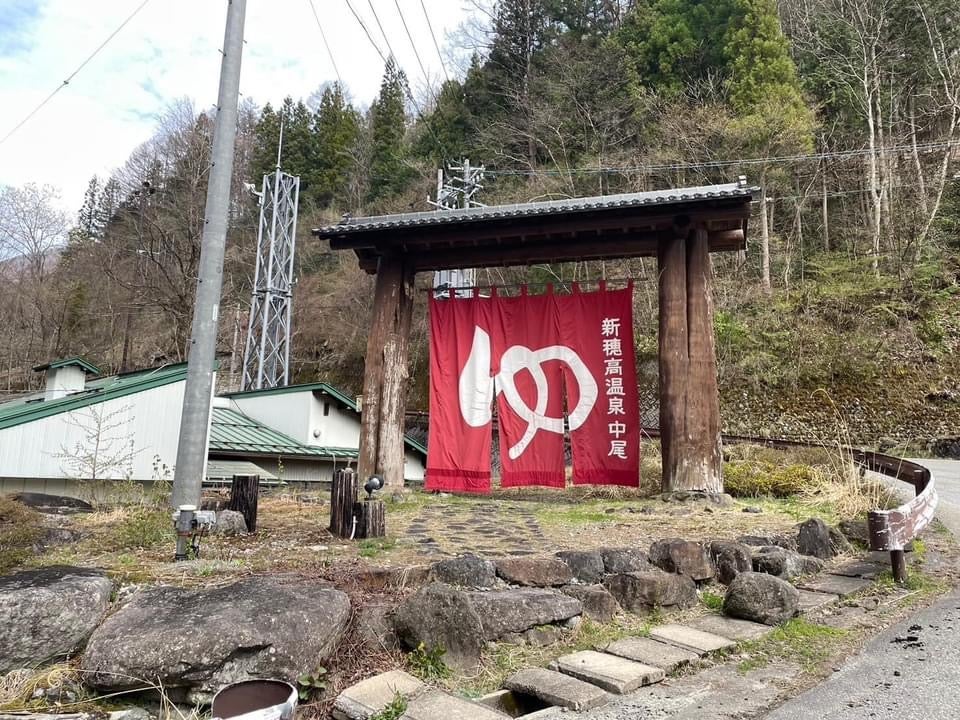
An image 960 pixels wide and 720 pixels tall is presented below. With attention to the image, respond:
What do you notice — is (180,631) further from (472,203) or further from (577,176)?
(577,176)

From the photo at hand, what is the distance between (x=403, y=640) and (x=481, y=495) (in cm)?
720

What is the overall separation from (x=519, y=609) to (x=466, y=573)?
1.40 feet

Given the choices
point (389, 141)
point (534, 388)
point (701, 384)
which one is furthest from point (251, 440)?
point (389, 141)

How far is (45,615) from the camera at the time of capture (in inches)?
116

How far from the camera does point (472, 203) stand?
20.4 meters

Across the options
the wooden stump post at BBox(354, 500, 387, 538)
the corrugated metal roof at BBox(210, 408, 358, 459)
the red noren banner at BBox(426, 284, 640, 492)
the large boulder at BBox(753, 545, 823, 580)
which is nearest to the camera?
the large boulder at BBox(753, 545, 823, 580)

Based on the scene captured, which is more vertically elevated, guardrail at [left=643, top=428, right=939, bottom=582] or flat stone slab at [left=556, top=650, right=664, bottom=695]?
guardrail at [left=643, top=428, right=939, bottom=582]

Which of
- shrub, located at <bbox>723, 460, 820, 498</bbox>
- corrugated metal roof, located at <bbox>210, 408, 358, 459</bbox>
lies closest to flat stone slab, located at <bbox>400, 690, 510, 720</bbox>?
shrub, located at <bbox>723, 460, 820, 498</bbox>

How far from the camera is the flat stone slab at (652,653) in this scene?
3588mm

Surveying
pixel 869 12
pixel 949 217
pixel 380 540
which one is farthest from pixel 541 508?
pixel 869 12

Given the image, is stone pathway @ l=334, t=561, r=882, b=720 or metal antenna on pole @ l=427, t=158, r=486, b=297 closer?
stone pathway @ l=334, t=561, r=882, b=720

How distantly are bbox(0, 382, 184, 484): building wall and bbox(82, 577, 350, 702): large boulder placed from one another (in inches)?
240

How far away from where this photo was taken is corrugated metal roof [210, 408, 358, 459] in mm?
12455

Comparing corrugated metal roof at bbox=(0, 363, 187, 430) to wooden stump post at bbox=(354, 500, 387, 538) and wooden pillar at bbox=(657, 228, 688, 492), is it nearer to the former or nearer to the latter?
wooden stump post at bbox=(354, 500, 387, 538)
